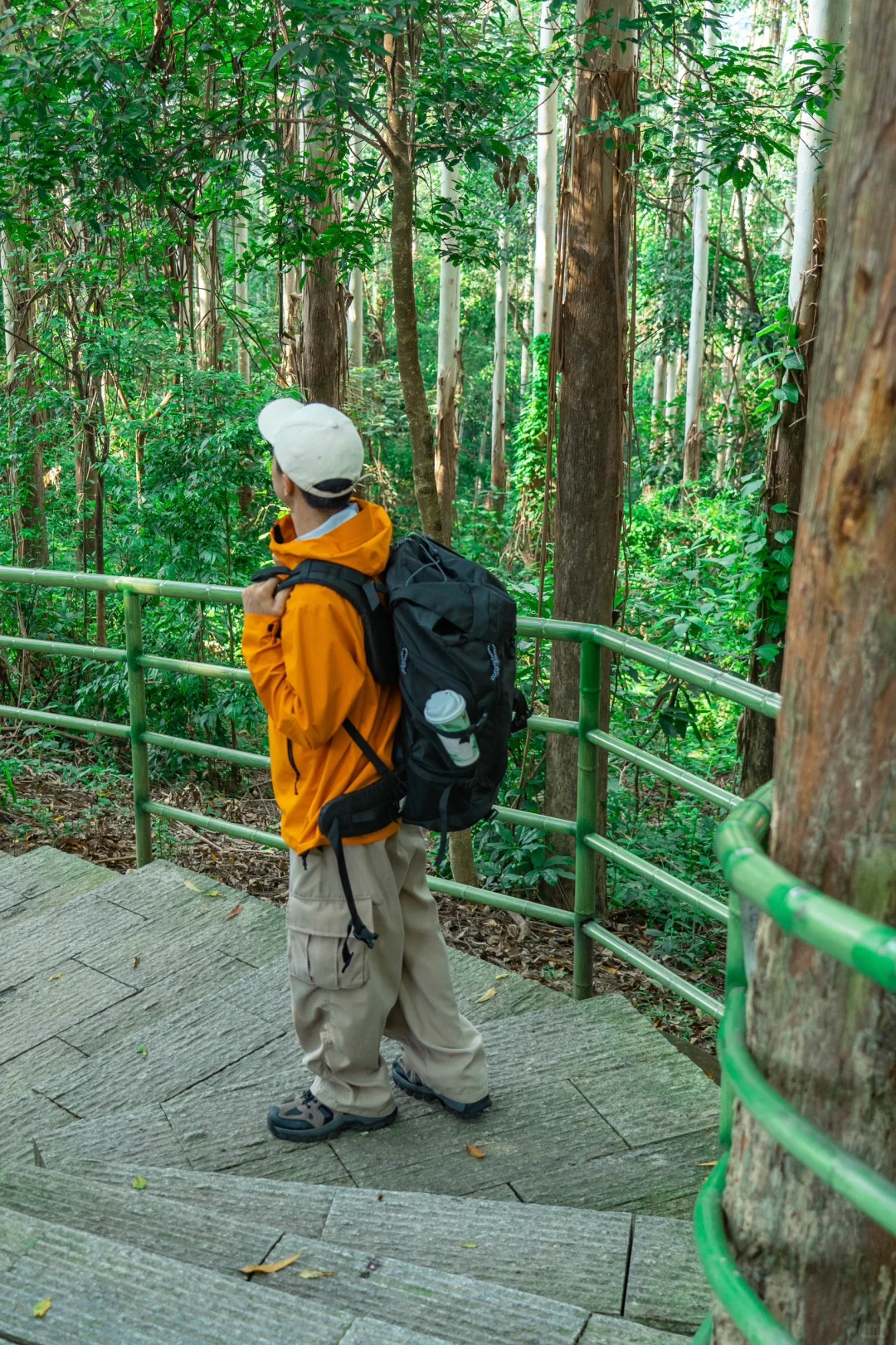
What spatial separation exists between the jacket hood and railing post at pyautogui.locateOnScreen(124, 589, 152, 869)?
1.66 meters

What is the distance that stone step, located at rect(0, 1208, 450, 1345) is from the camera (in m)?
1.86

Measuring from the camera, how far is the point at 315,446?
2.65 metres

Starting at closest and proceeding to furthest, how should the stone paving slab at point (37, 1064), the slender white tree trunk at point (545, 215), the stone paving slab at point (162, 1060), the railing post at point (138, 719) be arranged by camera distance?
the stone paving slab at point (162, 1060)
the stone paving slab at point (37, 1064)
the railing post at point (138, 719)
the slender white tree trunk at point (545, 215)

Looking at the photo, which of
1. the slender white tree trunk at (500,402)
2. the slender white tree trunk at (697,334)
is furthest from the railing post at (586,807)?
the slender white tree trunk at (500,402)

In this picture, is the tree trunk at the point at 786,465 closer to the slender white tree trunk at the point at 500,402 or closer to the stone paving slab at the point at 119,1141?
the stone paving slab at the point at 119,1141

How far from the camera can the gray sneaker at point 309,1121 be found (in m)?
2.98

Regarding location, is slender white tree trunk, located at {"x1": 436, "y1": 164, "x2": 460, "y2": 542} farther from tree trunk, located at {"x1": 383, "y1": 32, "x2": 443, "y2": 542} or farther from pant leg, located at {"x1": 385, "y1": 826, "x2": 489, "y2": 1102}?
pant leg, located at {"x1": 385, "y1": 826, "x2": 489, "y2": 1102}

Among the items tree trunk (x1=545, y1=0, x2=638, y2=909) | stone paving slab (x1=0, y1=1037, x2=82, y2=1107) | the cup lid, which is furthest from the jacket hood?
tree trunk (x1=545, y1=0, x2=638, y2=909)

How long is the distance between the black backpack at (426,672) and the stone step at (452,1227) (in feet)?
1.88

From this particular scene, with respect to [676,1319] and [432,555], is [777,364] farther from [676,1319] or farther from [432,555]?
[676,1319]

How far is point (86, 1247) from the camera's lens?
2072 mm

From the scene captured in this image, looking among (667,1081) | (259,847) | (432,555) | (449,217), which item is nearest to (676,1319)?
(667,1081)

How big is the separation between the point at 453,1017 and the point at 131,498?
6.78 metres

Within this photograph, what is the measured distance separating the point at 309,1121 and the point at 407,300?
335 centimetres
